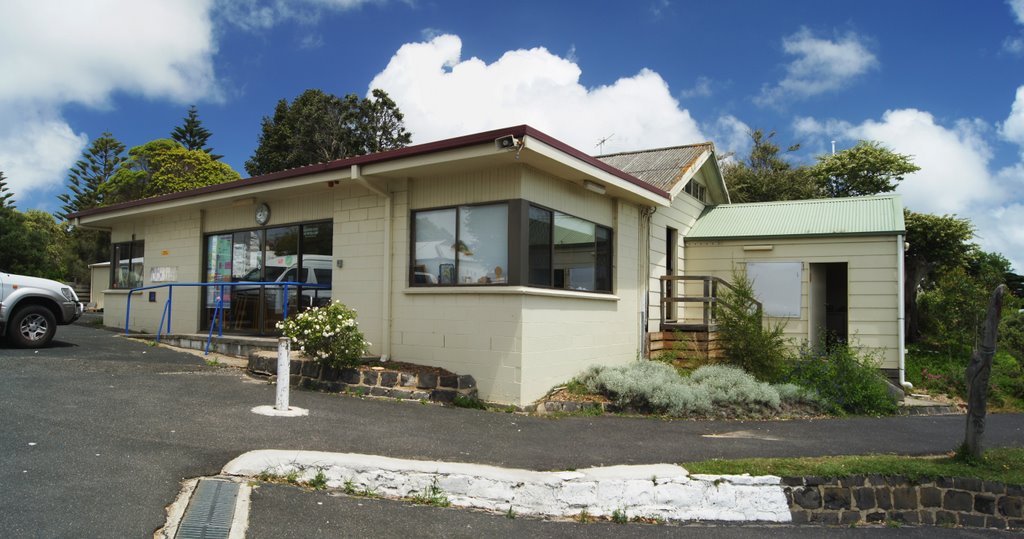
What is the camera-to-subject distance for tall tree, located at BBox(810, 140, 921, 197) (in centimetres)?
2597

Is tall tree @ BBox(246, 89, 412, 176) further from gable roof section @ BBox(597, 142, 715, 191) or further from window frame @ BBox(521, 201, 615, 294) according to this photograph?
window frame @ BBox(521, 201, 615, 294)

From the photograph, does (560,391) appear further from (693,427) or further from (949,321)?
(949,321)

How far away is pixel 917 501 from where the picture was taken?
6348 mm

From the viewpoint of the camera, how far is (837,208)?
52.1 feet

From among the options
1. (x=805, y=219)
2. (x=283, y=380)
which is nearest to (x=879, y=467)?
(x=283, y=380)

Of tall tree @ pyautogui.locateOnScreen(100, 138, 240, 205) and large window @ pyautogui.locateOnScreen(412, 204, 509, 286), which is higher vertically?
tall tree @ pyautogui.locateOnScreen(100, 138, 240, 205)

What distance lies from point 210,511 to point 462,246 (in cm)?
612

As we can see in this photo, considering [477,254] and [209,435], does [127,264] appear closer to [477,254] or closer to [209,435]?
[477,254]

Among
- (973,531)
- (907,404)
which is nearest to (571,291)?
(973,531)

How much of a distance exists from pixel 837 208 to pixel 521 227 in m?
9.80

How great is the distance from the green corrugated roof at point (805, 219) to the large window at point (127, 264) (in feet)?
44.5

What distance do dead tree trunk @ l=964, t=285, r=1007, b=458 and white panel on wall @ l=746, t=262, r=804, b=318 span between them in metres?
8.20

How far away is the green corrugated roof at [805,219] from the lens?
1459cm

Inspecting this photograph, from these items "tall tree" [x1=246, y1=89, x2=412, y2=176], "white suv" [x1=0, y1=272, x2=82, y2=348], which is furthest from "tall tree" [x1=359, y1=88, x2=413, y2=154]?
"white suv" [x1=0, y1=272, x2=82, y2=348]
